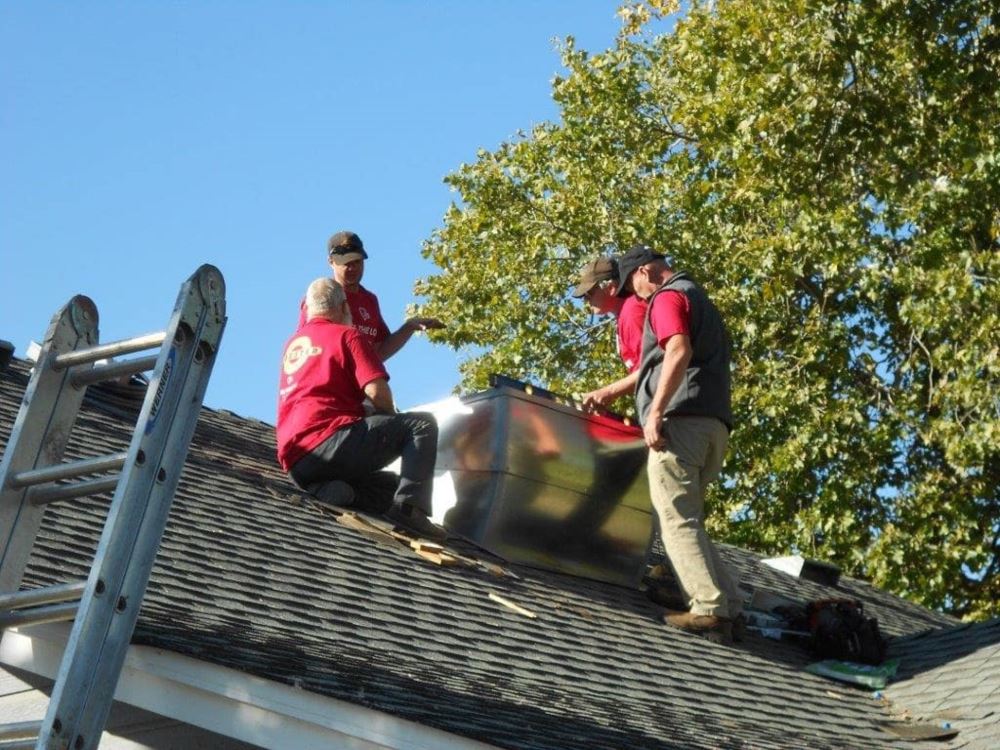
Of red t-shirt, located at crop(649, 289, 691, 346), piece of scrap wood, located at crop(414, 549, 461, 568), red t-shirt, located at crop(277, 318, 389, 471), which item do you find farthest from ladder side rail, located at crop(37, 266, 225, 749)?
red t-shirt, located at crop(649, 289, 691, 346)

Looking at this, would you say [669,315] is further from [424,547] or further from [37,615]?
[37,615]

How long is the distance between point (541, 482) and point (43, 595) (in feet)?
17.2

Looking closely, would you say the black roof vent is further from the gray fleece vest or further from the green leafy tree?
the green leafy tree

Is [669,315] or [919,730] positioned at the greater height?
[669,315]

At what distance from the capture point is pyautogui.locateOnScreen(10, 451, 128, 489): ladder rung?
4.33 metres

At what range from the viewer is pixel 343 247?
9.62 m

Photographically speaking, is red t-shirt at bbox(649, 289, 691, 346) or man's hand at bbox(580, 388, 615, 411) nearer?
red t-shirt at bbox(649, 289, 691, 346)

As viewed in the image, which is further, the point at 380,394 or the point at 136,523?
the point at 380,394

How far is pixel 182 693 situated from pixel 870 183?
17.4 meters

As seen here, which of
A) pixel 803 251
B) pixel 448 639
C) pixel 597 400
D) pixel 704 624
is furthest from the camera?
pixel 803 251

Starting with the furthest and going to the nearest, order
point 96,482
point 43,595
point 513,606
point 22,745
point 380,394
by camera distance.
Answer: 1. point 380,394
2. point 513,606
3. point 96,482
4. point 43,595
5. point 22,745

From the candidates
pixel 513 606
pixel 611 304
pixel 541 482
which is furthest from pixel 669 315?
pixel 513 606

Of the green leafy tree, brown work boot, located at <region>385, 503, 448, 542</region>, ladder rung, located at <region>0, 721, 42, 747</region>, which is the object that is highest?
the green leafy tree

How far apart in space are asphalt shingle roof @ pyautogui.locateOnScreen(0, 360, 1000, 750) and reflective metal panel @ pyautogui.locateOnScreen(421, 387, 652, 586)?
0.65ft
